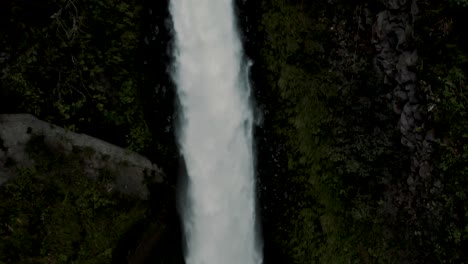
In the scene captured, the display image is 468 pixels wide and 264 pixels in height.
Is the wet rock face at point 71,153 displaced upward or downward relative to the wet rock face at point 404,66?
downward

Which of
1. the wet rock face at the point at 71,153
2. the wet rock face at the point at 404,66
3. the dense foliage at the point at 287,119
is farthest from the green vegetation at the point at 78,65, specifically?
the wet rock face at the point at 404,66

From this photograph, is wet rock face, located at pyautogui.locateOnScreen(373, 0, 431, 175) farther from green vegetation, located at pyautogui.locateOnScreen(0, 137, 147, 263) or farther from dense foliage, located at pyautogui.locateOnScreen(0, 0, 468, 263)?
green vegetation, located at pyautogui.locateOnScreen(0, 137, 147, 263)

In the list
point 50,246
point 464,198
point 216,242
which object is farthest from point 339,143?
point 50,246

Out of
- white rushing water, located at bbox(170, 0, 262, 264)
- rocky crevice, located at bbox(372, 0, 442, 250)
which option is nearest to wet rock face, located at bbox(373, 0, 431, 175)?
rocky crevice, located at bbox(372, 0, 442, 250)

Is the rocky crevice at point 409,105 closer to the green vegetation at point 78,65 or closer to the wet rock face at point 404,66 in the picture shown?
the wet rock face at point 404,66

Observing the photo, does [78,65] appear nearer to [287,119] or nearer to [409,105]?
[287,119]

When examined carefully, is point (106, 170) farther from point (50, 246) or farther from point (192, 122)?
point (192, 122)
